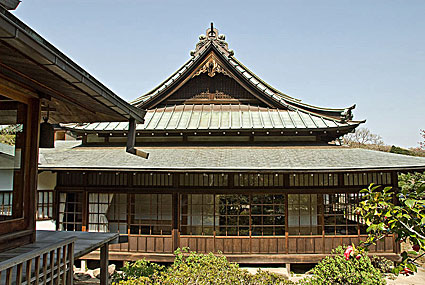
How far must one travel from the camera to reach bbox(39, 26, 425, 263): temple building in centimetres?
1004

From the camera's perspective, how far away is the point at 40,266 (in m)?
3.68

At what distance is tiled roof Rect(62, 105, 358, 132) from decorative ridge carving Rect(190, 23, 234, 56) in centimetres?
260

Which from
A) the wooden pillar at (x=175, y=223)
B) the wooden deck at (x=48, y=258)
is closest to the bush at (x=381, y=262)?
the wooden pillar at (x=175, y=223)

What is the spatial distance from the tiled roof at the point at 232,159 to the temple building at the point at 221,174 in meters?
0.04

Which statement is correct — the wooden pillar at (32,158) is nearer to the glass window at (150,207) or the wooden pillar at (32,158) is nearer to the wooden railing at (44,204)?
the wooden railing at (44,204)

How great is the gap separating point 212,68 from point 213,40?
69.5 inches

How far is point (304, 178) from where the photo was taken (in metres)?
10.3

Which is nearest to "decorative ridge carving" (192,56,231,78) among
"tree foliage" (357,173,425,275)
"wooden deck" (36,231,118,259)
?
"wooden deck" (36,231,118,259)

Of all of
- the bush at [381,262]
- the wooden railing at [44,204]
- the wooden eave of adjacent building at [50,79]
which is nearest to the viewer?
the wooden eave of adjacent building at [50,79]

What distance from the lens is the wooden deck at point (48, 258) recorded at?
9.88 ft

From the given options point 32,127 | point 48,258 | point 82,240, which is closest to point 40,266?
point 48,258

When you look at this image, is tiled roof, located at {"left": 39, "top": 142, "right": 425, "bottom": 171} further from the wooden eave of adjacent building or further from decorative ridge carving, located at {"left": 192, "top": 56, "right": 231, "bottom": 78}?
the wooden eave of adjacent building

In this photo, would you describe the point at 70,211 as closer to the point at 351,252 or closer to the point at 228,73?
the point at 228,73

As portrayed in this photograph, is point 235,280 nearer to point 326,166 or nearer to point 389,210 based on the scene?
point 389,210
